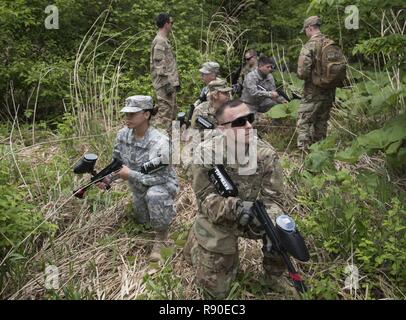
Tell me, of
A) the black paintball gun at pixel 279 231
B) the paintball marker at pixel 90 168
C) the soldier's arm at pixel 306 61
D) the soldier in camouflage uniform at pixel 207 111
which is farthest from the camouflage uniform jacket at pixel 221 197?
the soldier's arm at pixel 306 61

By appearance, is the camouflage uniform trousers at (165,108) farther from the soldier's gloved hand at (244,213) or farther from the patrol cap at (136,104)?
the soldier's gloved hand at (244,213)

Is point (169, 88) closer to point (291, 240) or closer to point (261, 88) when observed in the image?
point (261, 88)

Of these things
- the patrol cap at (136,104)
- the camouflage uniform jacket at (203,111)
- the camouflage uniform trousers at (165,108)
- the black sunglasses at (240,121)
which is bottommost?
the camouflage uniform trousers at (165,108)

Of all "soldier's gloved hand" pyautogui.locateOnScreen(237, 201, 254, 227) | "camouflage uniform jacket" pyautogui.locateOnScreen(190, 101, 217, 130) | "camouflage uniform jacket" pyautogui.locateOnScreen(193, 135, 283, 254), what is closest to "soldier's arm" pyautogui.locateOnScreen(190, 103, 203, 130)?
"camouflage uniform jacket" pyautogui.locateOnScreen(190, 101, 217, 130)

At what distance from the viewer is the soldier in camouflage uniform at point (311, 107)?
543 centimetres

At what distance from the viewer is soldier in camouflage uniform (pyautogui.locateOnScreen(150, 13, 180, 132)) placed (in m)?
6.21

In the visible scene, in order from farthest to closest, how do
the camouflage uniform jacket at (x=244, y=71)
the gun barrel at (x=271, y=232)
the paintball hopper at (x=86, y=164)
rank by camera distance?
the camouflage uniform jacket at (x=244, y=71) → the paintball hopper at (x=86, y=164) → the gun barrel at (x=271, y=232)

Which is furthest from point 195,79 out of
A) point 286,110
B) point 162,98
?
point 286,110

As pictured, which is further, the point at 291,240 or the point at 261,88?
the point at 261,88

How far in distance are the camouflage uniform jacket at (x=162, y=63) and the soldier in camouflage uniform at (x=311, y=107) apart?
1.81m

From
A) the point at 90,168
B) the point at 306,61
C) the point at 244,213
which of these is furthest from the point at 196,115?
the point at 244,213

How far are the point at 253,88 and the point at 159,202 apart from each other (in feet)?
11.1

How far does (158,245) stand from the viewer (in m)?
3.76

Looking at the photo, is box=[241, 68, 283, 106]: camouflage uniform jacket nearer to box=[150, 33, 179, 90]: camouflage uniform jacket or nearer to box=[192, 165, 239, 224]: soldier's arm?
box=[150, 33, 179, 90]: camouflage uniform jacket
